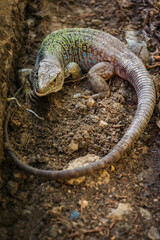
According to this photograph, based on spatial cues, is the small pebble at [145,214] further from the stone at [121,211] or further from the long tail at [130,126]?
the long tail at [130,126]

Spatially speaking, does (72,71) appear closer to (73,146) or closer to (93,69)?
(93,69)

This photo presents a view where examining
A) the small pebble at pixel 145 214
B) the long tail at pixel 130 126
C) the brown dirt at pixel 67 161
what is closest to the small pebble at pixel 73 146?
the brown dirt at pixel 67 161

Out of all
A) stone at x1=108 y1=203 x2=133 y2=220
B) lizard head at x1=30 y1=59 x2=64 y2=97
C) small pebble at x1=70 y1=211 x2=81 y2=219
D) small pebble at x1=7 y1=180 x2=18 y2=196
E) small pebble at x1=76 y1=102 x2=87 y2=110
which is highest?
lizard head at x1=30 y1=59 x2=64 y2=97

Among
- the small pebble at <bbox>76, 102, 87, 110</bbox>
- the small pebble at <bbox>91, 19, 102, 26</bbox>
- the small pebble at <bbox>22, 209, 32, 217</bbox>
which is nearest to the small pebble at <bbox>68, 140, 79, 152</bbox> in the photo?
the small pebble at <bbox>76, 102, 87, 110</bbox>

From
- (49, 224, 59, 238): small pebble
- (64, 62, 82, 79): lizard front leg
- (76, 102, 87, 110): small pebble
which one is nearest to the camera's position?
(49, 224, 59, 238): small pebble

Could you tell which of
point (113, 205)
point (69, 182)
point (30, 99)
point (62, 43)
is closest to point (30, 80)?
point (30, 99)

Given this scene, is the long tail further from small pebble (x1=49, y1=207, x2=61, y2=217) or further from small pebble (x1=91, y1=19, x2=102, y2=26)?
small pebble (x1=91, y1=19, x2=102, y2=26)
